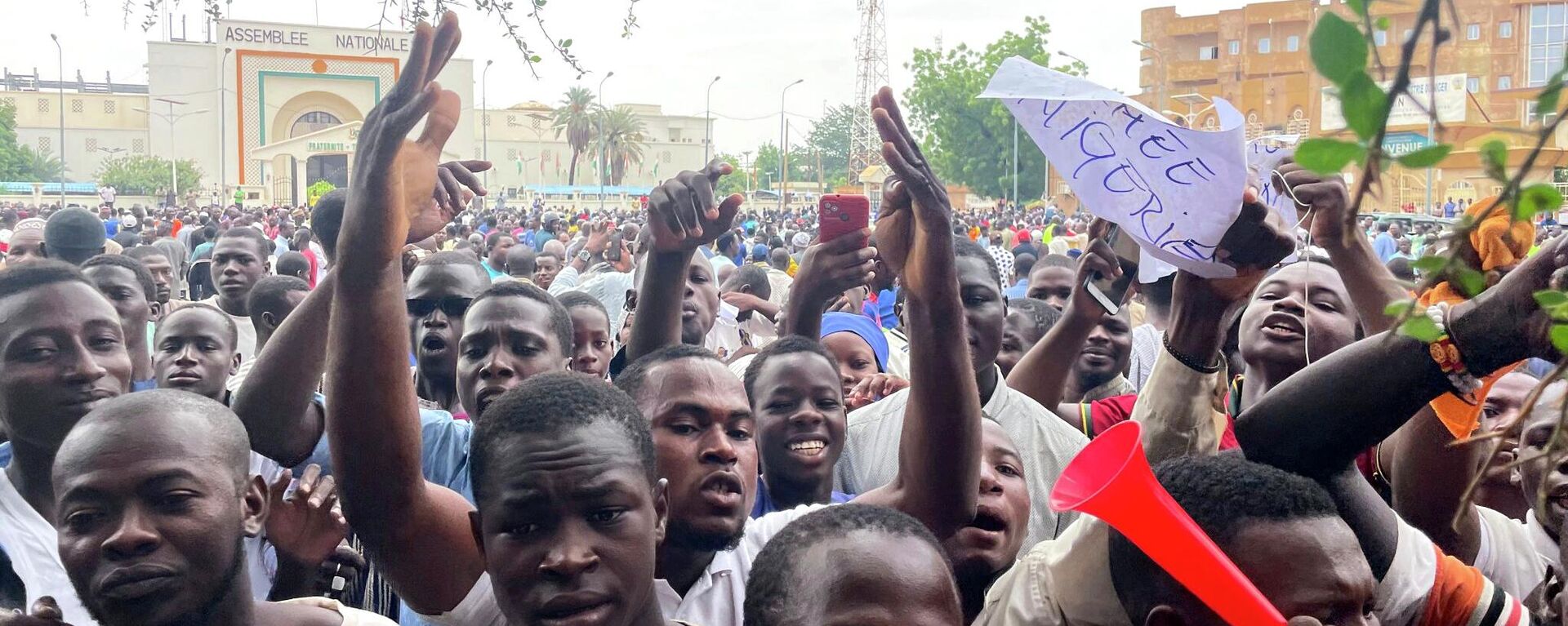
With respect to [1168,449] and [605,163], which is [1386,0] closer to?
[1168,449]

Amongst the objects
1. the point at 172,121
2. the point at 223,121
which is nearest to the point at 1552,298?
the point at 223,121

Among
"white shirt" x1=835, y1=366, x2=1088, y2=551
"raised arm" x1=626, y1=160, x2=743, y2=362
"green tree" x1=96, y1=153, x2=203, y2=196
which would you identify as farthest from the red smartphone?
"green tree" x1=96, y1=153, x2=203, y2=196

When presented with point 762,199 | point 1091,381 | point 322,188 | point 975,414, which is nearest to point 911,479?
point 975,414

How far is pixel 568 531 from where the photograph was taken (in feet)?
7.99

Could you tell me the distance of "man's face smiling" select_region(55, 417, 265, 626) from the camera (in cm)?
239

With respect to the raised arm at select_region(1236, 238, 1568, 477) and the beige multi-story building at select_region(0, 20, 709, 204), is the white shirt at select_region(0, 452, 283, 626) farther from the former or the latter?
the beige multi-story building at select_region(0, 20, 709, 204)

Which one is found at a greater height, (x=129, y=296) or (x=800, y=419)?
(x=129, y=296)

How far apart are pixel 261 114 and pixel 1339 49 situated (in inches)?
2406

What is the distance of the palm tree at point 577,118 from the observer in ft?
230

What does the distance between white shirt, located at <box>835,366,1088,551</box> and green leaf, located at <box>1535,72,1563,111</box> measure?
2.70 meters

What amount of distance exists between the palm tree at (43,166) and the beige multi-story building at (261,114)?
103cm

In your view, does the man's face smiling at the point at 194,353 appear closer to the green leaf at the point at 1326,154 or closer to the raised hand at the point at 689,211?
the raised hand at the point at 689,211

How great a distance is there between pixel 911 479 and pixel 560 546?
0.86 metres

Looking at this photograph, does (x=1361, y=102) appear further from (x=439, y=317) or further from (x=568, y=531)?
(x=439, y=317)
